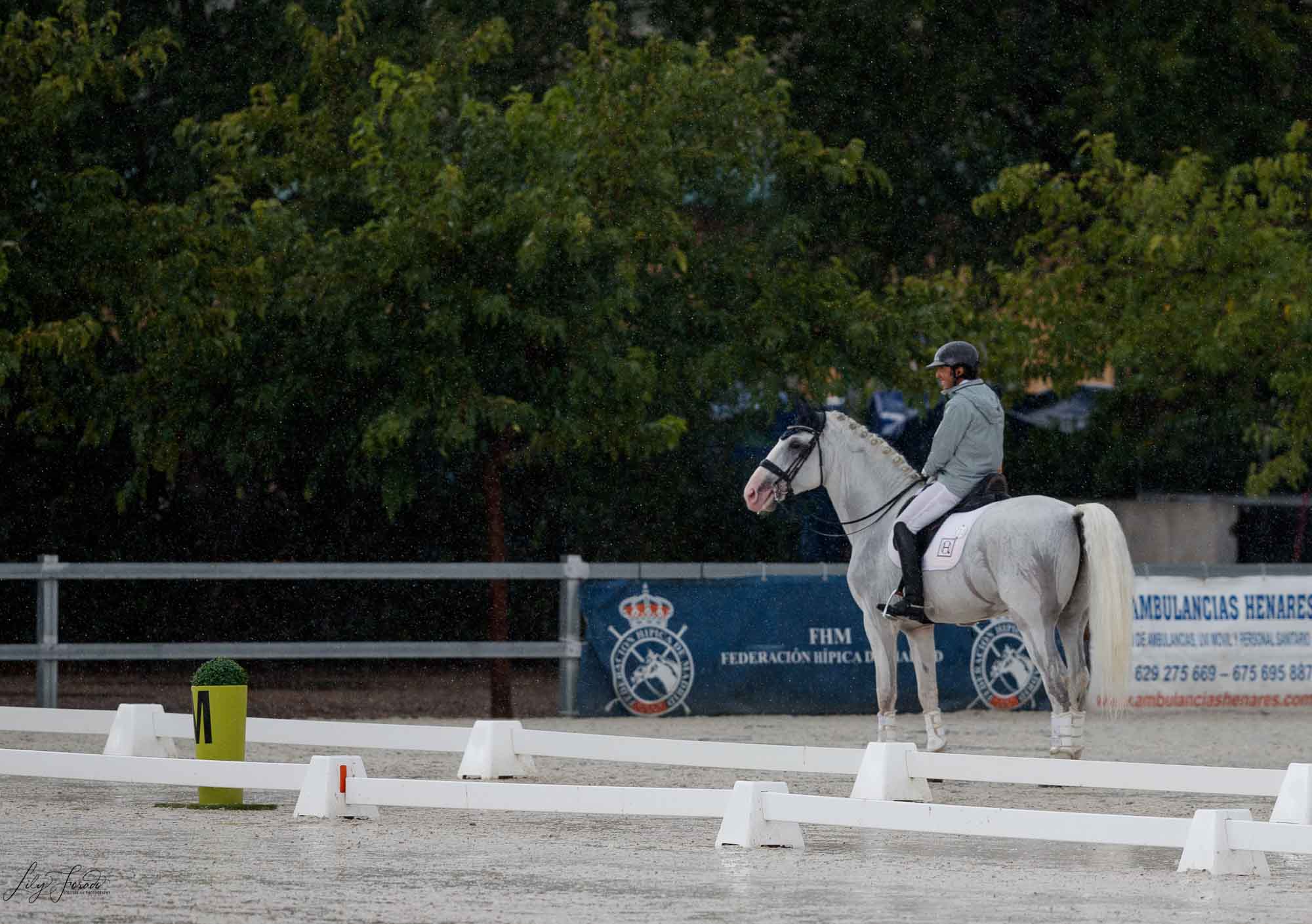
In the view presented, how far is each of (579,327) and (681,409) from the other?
3305 millimetres

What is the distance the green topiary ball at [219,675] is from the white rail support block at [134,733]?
194 cm

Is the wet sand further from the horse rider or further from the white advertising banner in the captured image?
the white advertising banner

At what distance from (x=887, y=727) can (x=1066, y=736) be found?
3.84 feet

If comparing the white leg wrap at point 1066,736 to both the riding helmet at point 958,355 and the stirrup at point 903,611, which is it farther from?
the riding helmet at point 958,355

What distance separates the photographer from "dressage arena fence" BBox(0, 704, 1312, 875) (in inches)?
343

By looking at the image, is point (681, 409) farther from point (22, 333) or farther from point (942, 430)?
point (942, 430)

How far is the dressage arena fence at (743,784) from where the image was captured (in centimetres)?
870

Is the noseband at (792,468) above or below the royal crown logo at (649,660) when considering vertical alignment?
above

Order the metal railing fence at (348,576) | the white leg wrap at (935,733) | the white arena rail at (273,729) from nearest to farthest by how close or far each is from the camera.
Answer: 1. the white arena rail at (273,729)
2. the white leg wrap at (935,733)
3. the metal railing fence at (348,576)

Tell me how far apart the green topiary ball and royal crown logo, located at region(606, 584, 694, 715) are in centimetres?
805

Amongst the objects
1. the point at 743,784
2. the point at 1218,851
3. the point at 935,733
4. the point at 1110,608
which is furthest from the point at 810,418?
the point at 1218,851

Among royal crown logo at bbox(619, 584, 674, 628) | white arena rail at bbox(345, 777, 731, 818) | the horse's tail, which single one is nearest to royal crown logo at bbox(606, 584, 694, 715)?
royal crown logo at bbox(619, 584, 674, 628)

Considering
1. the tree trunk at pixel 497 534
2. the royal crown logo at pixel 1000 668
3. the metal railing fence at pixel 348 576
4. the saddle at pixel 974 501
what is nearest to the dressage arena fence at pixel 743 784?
the saddle at pixel 974 501

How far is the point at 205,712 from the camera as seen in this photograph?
11422 millimetres
